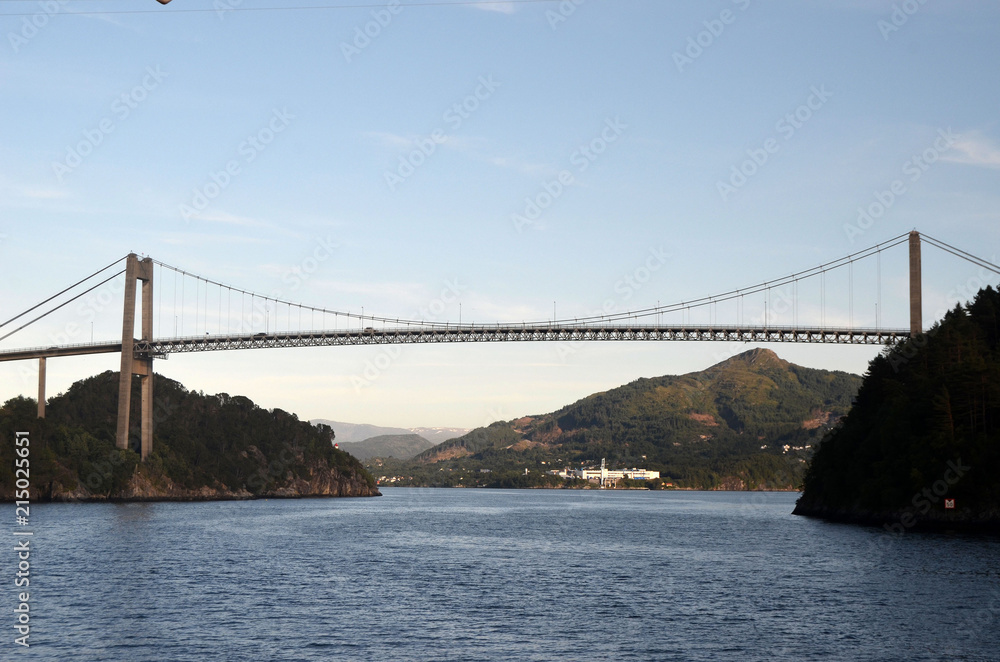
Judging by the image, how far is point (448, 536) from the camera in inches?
2559

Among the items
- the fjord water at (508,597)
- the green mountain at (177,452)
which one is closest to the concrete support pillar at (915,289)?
the fjord water at (508,597)

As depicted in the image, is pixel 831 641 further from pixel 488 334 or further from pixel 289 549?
pixel 488 334

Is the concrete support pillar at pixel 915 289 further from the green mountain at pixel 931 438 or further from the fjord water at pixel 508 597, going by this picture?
the fjord water at pixel 508 597

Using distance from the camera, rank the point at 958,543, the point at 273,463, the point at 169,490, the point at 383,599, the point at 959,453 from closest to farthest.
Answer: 1. the point at 383,599
2. the point at 958,543
3. the point at 959,453
4. the point at 169,490
5. the point at 273,463

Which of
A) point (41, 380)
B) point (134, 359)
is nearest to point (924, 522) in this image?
point (134, 359)

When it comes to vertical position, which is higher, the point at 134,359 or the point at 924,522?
the point at 134,359

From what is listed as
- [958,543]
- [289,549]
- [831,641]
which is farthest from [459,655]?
[958,543]

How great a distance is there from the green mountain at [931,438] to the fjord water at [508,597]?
416 centimetres

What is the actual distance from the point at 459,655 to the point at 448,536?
132ft

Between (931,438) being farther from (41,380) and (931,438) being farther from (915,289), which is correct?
(41,380)

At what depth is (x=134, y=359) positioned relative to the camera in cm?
10644

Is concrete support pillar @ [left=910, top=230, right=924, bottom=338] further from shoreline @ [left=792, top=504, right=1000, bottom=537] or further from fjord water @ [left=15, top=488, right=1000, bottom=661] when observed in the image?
fjord water @ [left=15, top=488, right=1000, bottom=661]

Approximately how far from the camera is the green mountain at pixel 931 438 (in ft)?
197

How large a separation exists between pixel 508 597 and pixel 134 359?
8278cm
